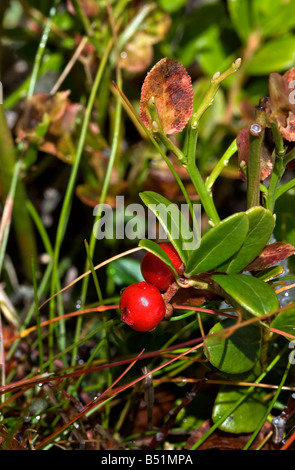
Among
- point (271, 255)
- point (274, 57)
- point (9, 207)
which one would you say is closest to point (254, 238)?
point (271, 255)

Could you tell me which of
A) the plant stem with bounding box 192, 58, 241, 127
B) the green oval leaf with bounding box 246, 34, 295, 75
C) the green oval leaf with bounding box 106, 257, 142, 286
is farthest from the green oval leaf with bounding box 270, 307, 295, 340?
the green oval leaf with bounding box 246, 34, 295, 75

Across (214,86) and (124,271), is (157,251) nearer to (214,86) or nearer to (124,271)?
(214,86)

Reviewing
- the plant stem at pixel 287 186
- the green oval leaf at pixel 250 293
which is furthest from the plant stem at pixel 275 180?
the green oval leaf at pixel 250 293

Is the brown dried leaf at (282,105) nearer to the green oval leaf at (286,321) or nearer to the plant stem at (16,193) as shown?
the green oval leaf at (286,321)

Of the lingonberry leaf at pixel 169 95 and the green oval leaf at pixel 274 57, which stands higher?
the green oval leaf at pixel 274 57

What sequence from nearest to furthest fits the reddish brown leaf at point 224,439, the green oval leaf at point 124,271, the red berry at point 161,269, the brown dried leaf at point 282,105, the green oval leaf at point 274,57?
the brown dried leaf at point 282,105 < the red berry at point 161,269 < the reddish brown leaf at point 224,439 < the green oval leaf at point 124,271 < the green oval leaf at point 274,57

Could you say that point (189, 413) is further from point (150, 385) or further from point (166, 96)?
point (166, 96)

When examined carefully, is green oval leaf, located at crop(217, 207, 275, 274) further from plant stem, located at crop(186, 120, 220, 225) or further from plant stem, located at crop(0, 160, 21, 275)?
plant stem, located at crop(0, 160, 21, 275)
